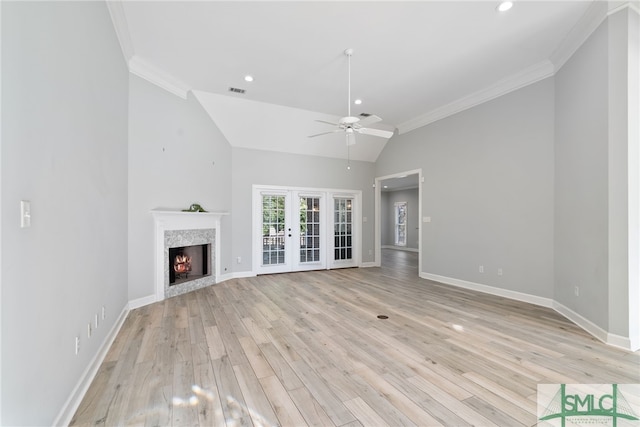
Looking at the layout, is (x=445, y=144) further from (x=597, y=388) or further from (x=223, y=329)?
(x=223, y=329)

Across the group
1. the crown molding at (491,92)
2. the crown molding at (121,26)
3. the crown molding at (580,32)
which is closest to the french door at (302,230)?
the crown molding at (491,92)

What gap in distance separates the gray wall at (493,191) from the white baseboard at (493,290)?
0.22 ft

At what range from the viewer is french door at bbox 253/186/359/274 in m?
6.25

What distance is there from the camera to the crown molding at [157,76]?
3.76 metres

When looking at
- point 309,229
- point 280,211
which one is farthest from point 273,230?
point 309,229

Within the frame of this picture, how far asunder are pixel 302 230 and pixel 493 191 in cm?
412

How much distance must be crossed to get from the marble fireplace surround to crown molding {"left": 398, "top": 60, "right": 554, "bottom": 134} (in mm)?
4708

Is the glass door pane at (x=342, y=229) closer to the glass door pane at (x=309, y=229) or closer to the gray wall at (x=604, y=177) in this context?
the glass door pane at (x=309, y=229)

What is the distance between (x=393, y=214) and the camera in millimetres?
12656

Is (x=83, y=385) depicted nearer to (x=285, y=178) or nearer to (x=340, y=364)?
(x=340, y=364)

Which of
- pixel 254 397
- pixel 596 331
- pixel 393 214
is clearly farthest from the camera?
pixel 393 214

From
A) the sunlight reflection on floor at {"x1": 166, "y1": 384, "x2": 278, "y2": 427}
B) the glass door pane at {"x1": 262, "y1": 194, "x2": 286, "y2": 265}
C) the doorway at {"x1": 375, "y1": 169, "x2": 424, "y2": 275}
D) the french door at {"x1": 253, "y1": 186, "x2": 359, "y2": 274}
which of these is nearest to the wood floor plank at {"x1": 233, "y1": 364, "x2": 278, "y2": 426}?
the sunlight reflection on floor at {"x1": 166, "y1": 384, "x2": 278, "y2": 427}

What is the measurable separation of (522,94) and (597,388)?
4060 mm

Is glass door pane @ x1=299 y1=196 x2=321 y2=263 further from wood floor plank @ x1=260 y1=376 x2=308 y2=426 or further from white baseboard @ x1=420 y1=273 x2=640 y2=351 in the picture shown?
wood floor plank @ x1=260 y1=376 x2=308 y2=426
